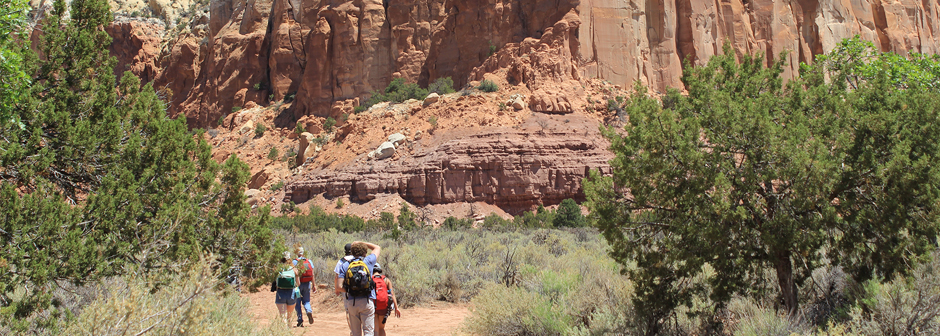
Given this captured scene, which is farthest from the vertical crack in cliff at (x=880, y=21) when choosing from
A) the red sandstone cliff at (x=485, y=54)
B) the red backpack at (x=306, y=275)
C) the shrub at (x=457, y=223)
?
the red backpack at (x=306, y=275)

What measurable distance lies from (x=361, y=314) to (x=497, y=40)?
35317 mm

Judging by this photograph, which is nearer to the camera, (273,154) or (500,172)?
(500,172)

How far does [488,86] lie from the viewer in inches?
1521

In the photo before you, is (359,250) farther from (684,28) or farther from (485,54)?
(684,28)

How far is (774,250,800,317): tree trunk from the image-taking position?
6.95 m

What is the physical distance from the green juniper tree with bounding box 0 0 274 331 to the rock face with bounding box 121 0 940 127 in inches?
1171

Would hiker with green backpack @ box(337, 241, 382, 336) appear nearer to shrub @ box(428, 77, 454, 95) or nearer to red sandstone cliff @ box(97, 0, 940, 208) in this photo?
red sandstone cliff @ box(97, 0, 940, 208)

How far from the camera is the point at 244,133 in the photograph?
157ft

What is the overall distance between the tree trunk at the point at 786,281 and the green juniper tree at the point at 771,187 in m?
0.01

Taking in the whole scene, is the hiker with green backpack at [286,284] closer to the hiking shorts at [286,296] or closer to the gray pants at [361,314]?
the hiking shorts at [286,296]

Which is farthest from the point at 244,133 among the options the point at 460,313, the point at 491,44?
the point at 460,313

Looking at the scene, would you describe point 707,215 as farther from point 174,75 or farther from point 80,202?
point 174,75

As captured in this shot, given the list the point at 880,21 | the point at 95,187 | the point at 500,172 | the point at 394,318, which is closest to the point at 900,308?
the point at 394,318

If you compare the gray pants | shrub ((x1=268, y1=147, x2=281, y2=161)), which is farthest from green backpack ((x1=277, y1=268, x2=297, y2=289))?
shrub ((x1=268, y1=147, x2=281, y2=161))
